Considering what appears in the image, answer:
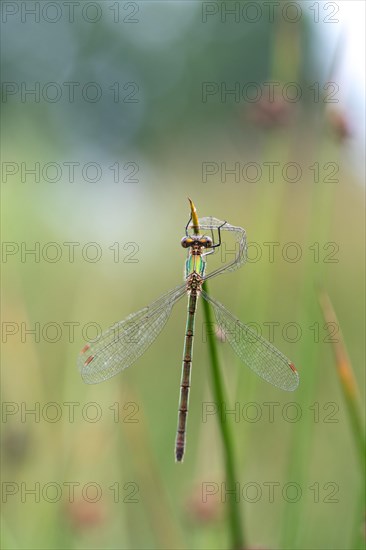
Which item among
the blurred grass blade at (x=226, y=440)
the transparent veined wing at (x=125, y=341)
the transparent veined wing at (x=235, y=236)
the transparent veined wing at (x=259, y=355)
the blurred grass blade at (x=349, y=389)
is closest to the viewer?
the blurred grass blade at (x=226, y=440)

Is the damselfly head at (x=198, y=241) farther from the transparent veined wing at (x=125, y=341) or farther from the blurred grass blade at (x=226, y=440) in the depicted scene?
the blurred grass blade at (x=226, y=440)

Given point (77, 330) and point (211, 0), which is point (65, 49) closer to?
point (211, 0)

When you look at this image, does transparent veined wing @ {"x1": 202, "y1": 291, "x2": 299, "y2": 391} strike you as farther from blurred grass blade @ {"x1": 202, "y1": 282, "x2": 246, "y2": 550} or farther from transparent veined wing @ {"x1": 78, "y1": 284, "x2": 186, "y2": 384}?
blurred grass blade @ {"x1": 202, "y1": 282, "x2": 246, "y2": 550}

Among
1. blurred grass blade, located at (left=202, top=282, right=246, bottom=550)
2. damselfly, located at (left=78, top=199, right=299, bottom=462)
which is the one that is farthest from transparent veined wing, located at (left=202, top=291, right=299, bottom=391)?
blurred grass blade, located at (left=202, top=282, right=246, bottom=550)

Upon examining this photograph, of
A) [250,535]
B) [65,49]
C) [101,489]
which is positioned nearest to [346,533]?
[250,535]

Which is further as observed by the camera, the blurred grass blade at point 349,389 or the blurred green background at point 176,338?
the blurred green background at point 176,338

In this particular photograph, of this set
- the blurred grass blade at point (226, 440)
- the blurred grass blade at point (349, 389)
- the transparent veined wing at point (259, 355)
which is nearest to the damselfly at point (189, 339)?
the transparent veined wing at point (259, 355)

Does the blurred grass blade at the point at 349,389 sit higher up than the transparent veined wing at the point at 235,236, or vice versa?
the transparent veined wing at the point at 235,236
